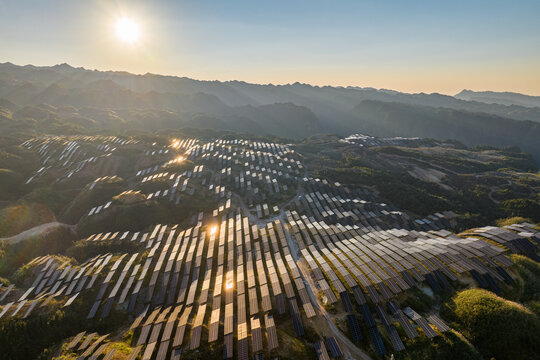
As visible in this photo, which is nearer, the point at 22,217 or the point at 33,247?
the point at 33,247

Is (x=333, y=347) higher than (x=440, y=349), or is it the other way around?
(x=440, y=349)

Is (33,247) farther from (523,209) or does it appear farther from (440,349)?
(523,209)

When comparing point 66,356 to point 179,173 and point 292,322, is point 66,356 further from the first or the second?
point 179,173

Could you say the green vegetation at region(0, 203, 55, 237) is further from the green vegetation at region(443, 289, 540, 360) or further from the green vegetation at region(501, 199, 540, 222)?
the green vegetation at region(501, 199, 540, 222)

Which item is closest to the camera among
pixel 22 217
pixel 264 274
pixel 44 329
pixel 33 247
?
pixel 44 329

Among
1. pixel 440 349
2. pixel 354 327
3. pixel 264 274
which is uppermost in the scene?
pixel 440 349

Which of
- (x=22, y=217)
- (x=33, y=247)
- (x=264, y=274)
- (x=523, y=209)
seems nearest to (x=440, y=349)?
(x=264, y=274)

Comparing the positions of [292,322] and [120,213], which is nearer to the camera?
[292,322]

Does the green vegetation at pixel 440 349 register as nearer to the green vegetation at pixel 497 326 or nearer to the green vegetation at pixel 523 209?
the green vegetation at pixel 497 326

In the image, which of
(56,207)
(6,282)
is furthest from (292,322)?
(56,207)
